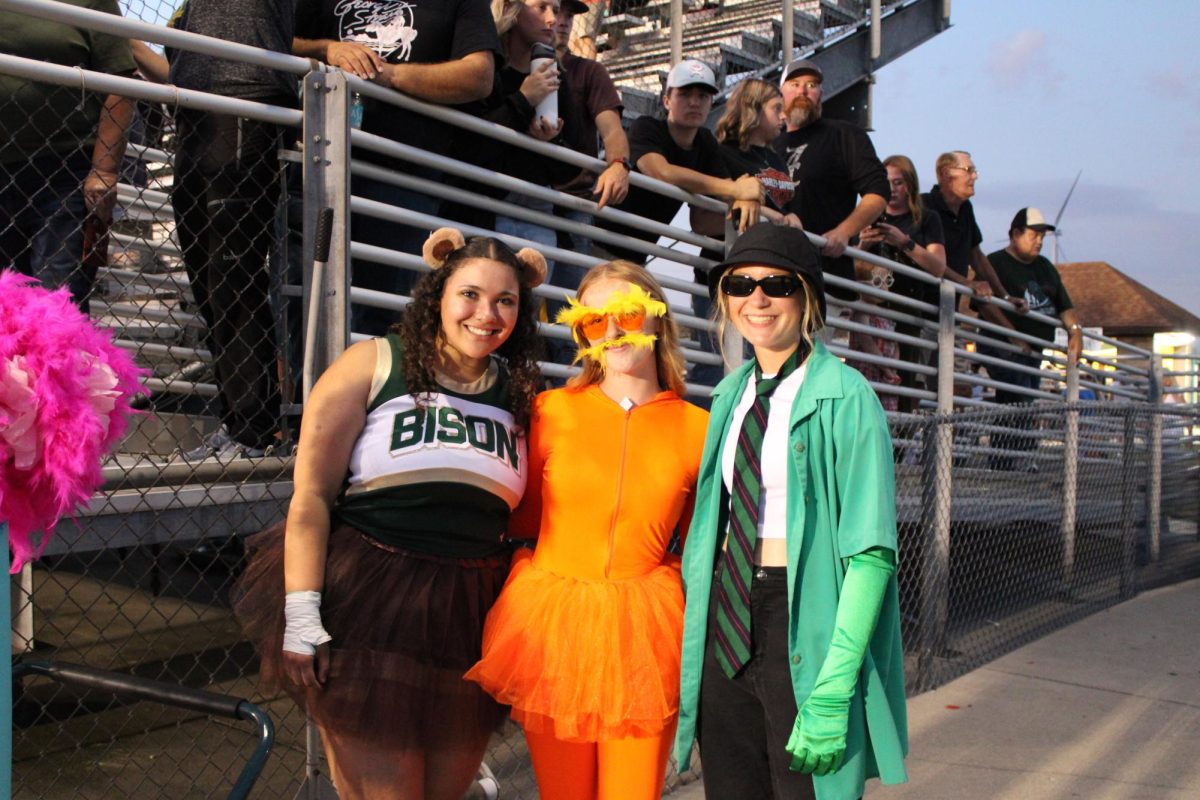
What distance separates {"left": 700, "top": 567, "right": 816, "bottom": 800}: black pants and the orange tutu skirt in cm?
12

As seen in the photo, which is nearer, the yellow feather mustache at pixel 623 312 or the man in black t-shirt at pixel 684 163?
the yellow feather mustache at pixel 623 312

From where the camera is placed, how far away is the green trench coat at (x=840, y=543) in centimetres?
260

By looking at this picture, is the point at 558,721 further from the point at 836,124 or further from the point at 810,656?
the point at 836,124

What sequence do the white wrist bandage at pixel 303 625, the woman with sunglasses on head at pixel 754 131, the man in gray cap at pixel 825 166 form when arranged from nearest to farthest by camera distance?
1. the white wrist bandage at pixel 303 625
2. the woman with sunglasses on head at pixel 754 131
3. the man in gray cap at pixel 825 166

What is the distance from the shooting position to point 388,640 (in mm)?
2750

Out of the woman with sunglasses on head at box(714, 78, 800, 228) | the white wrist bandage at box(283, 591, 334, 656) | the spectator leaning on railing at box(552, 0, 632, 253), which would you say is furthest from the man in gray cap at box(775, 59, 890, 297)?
the white wrist bandage at box(283, 591, 334, 656)

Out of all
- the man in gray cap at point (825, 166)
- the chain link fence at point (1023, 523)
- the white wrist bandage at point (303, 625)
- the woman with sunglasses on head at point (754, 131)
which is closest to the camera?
the white wrist bandage at point (303, 625)

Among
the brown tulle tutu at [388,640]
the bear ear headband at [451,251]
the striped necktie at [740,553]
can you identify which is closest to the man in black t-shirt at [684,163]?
the bear ear headband at [451,251]

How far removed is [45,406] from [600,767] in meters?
1.57

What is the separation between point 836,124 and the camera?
691 centimetres

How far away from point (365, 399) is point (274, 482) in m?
0.96

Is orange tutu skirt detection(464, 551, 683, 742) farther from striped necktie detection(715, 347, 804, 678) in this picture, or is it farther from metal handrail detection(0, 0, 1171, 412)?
metal handrail detection(0, 0, 1171, 412)

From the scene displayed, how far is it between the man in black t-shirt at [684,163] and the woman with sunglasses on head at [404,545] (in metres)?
2.45

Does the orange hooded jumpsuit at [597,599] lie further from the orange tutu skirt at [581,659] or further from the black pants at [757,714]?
the black pants at [757,714]
